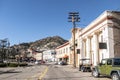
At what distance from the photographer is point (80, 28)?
68.7 meters

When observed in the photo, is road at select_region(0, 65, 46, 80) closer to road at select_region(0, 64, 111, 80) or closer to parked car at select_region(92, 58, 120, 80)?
road at select_region(0, 64, 111, 80)

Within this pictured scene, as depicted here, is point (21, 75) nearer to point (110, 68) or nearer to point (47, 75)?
point (47, 75)

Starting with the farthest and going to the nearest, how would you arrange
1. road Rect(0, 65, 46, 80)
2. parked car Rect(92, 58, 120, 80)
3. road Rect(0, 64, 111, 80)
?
road Rect(0, 65, 46, 80) → road Rect(0, 64, 111, 80) → parked car Rect(92, 58, 120, 80)

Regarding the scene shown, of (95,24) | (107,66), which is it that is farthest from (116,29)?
(107,66)

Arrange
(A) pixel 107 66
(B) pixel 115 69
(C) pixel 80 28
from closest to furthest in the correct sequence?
(B) pixel 115 69
(A) pixel 107 66
(C) pixel 80 28

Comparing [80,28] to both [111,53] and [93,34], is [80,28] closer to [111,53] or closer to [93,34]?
[93,34]

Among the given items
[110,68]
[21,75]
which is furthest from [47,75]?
[110,68]

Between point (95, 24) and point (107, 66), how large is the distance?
81.1ft

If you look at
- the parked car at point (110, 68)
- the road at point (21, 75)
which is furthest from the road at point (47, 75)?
the parked car at point (110, 68)

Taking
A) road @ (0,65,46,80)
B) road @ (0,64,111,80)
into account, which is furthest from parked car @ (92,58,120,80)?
road @ (0,65,46,80)

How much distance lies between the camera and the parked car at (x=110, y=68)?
21070mm

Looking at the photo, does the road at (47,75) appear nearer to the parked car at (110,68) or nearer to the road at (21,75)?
the road at (21,75)

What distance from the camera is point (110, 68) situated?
22.5 m

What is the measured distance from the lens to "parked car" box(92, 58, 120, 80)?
2107 cm
